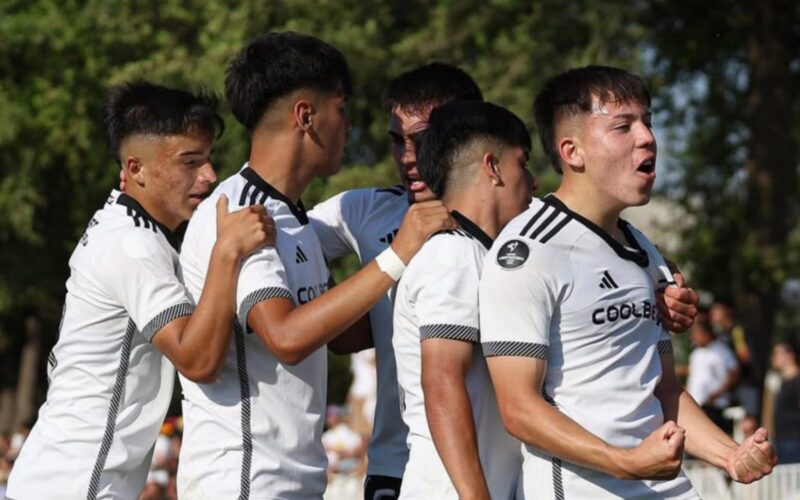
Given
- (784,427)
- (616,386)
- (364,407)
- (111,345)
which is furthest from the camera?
(364,407)

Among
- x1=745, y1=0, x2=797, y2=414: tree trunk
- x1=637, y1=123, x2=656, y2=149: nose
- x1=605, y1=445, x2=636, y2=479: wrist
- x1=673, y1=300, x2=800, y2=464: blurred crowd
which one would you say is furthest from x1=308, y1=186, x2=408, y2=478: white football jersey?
x1=745, y1=0, x2=797, y2=414: tree trunk

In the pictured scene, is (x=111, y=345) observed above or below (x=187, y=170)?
below

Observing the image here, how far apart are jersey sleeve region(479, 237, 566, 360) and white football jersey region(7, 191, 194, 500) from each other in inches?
54.8

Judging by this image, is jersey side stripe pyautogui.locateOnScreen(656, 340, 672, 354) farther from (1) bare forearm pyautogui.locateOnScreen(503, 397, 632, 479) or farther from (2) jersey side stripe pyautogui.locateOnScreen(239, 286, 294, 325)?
(2) jersey side stripe pyautogui.locateOnScreen(239, 286, 294, 325)

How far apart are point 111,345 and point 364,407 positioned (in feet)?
40.3

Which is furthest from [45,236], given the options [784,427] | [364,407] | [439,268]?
[439,268]

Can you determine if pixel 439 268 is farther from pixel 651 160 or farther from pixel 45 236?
pixel 45 236

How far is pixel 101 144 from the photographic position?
21.0 meters

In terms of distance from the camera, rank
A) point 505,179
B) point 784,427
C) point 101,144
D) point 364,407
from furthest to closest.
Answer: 1. point 101,144
2. point 364,407
3. point 784,427
4. point 505,179

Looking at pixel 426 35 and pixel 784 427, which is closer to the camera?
pixel 784 427

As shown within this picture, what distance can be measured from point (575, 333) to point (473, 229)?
0.61 meters

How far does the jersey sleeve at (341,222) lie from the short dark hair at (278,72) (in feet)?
3.08

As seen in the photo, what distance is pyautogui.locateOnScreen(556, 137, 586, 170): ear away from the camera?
523 cm

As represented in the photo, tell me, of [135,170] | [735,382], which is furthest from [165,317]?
[735,382]
